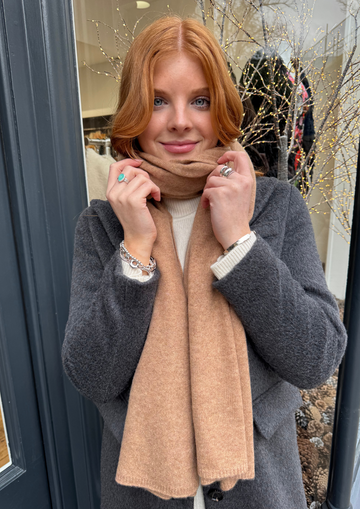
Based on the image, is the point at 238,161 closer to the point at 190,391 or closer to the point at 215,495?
the point at 190,391

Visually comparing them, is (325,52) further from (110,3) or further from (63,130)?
(63,130)

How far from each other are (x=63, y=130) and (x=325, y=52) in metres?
1.10

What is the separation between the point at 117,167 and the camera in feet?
2.84

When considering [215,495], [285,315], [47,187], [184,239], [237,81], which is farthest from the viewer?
[237,81]

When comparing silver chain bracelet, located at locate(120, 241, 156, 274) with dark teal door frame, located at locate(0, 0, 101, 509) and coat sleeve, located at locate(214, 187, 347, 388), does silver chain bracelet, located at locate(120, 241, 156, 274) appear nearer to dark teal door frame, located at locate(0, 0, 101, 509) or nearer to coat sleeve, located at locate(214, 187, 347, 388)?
coat sleeve, located at locate(214, 187, 347, 388)

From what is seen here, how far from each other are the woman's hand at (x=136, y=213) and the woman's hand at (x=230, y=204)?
0.51 ft

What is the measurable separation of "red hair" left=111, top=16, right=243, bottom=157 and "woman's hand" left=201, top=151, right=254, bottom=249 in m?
0.20

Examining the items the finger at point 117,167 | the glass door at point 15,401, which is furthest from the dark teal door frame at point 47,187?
the finger at point 117,167

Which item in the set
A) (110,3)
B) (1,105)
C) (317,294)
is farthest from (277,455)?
(110,3)

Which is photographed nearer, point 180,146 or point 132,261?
point 132,261

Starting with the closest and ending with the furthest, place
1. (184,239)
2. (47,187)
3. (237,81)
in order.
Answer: (184,239)
(47,187)
(237,81)

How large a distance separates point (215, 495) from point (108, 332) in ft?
1.65

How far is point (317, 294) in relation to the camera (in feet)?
2.63

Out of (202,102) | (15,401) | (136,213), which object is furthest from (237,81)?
(15,401)
